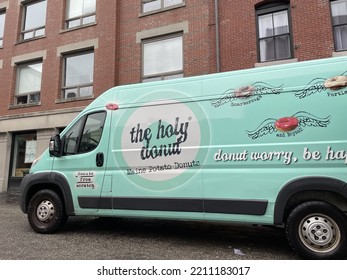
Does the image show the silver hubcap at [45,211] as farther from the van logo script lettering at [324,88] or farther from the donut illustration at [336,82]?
the donut illustration at [336,82]

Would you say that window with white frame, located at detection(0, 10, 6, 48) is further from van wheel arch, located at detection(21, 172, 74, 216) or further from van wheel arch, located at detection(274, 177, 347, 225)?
van wheel arch, located at detection(274, 177, 347, 225)

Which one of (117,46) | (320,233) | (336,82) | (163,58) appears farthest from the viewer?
(117,46)

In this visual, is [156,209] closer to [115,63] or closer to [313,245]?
[313,245]

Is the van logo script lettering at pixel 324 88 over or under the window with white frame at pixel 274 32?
under

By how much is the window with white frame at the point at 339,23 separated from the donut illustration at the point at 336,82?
20.7ft

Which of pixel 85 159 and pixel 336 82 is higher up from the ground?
pixel 336 82

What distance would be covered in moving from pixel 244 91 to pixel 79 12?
1172 centimetres

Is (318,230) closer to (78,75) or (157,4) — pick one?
(157,4)

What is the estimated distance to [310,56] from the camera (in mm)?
9961

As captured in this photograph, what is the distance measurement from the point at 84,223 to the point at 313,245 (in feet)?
16.5

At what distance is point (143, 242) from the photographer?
5.52 metres

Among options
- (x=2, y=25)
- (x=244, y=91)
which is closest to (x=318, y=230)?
(x=244, y=91)

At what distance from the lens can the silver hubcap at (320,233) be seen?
13.9 ft

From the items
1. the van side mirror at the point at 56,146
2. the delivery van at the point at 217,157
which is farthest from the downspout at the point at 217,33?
the van side mirror at the point at 56,146
